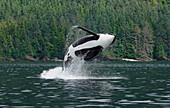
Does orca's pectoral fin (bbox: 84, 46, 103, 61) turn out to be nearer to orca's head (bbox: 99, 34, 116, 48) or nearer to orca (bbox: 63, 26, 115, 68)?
orca (bbox: 63, 26, 115, 68)

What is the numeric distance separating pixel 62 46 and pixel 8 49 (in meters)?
23.9

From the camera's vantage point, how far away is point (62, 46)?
18012 centimetres

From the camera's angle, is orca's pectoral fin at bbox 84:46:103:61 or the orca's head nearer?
the orca's head

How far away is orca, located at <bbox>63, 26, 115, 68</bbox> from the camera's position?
34.2 m

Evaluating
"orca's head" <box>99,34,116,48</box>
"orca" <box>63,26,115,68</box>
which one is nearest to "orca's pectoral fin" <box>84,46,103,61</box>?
"orca" <box>63,26,115,68</box>

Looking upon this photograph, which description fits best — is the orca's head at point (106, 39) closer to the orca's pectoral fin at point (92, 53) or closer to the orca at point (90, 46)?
the orca at point (90, 46)

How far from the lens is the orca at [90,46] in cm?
3422

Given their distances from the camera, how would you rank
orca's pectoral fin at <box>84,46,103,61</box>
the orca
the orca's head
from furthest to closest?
1. orca's pectoral fin at <box>84,46,103,61</box>
2. the orca
3. the orca's head

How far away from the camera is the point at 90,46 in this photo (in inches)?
1377

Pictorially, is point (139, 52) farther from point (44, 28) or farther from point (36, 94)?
point (36, 94)

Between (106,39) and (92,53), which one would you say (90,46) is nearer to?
(92,53)

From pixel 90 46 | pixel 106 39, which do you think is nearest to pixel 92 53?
pixel 90 46

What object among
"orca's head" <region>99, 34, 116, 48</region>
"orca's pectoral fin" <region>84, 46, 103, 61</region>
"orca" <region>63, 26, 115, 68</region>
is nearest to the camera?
"orca's head" <region>99, 34, 116, 48</region>

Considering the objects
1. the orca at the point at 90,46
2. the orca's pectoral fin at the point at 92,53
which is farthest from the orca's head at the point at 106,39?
the orca's pectoral fin at the point at 92,53
